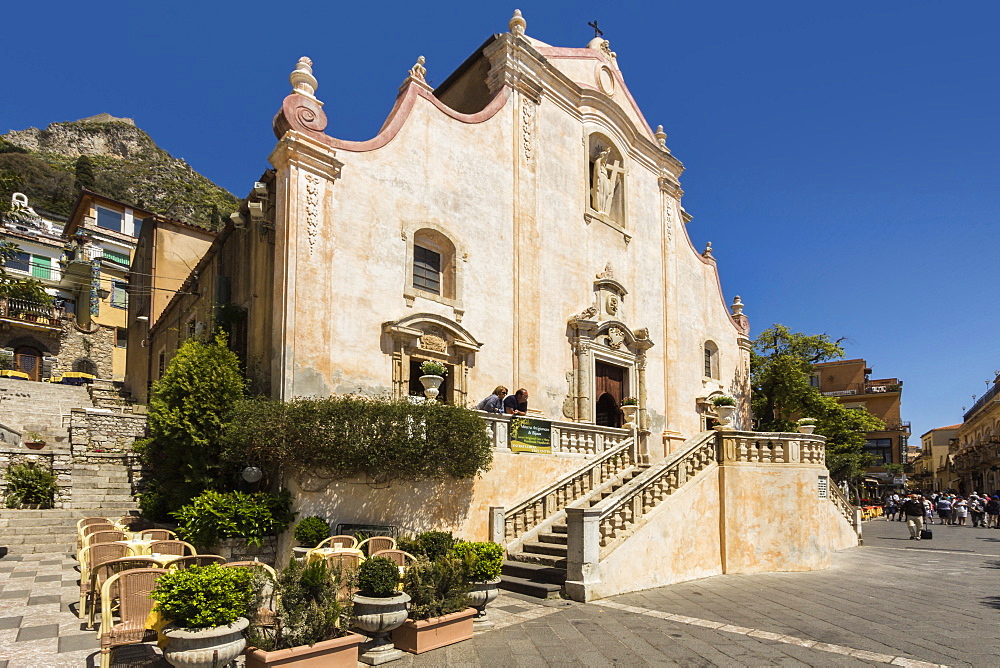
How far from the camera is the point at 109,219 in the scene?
43812mm

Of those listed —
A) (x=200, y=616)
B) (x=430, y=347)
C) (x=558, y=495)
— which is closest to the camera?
(x=200, y=616)

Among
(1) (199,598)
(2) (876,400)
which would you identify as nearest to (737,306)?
(1) (199,598)

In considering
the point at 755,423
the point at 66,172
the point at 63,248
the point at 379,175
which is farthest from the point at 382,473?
the point at 66,172

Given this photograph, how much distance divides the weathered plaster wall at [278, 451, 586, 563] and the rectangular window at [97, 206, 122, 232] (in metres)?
40.6

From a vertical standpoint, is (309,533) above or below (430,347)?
below

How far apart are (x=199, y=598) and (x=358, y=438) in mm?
6052

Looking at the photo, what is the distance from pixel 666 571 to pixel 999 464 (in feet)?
189

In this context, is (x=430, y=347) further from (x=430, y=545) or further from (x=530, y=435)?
(x=430, y=545)

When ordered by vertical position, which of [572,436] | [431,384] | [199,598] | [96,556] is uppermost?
[431,384]

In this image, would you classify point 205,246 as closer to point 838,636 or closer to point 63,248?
point 63,248

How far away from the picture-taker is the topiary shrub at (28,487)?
52.4ft

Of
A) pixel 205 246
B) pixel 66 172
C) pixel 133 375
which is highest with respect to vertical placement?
pixel 66 172

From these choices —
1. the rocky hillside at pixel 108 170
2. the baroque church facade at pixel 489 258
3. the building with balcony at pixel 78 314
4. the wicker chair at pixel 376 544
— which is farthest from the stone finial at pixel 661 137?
the rocky hillside at pixel 108 170

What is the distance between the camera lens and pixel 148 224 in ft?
93.3
